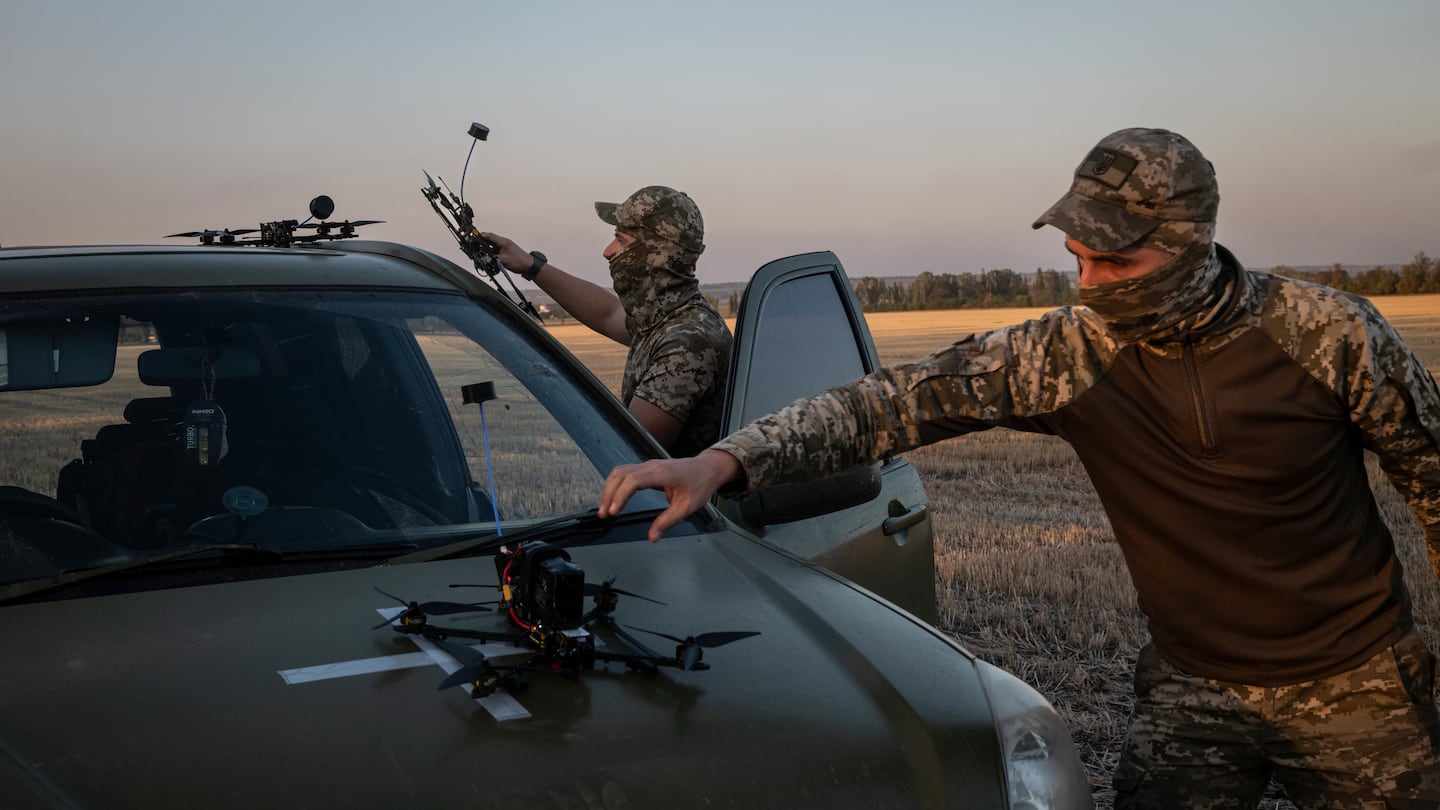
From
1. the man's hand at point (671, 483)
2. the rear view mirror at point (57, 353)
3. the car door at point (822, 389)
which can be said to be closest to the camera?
the man's hand at point (671, 483)

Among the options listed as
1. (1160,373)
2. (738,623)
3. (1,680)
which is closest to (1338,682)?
(1160,373)

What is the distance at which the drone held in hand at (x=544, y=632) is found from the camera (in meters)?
2.10

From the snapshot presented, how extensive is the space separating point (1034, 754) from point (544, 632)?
801mm

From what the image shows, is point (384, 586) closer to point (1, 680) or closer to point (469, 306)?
point (1, 680)

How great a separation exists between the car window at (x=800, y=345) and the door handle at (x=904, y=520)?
0.42 metres

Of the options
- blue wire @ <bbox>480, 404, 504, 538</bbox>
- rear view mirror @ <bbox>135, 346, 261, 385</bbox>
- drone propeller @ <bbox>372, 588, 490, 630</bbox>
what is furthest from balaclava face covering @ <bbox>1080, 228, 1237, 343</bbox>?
rear view mirror @ <bbox>135, 346, 261, 385</bbox>

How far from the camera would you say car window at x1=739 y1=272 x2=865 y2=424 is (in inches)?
140

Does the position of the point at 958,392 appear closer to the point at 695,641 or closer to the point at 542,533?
the point at 542,533

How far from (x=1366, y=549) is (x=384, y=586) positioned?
2.01m

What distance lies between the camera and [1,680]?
78.2 inches

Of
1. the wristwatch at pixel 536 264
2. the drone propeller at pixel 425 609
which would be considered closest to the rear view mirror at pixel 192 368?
the drone propeller at pixel 425 609

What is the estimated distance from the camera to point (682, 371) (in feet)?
13.9

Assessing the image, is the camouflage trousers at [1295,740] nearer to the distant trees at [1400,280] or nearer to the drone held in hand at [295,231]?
the drone held in hand at [295,231]

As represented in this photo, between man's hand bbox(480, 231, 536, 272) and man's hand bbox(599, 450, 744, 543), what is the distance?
2.90 meters
